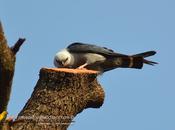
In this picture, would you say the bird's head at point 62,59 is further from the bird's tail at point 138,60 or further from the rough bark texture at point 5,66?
the rough bark texture at point 5,66

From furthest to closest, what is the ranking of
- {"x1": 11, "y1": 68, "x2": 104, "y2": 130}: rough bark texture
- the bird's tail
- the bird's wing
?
the bird's wing
the bird's tail
{"x1": 11, "y1": 68, "x2": 104, "y2": 130}: rough bark texture

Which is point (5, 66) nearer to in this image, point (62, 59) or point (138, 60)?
point (62, 59)

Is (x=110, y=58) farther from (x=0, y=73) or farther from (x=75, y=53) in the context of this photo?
(x=0, y=73)

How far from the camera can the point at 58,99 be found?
15.7 feet

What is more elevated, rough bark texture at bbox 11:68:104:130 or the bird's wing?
the bird's wing

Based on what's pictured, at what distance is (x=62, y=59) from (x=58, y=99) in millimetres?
2696

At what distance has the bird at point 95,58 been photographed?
752 centimetres

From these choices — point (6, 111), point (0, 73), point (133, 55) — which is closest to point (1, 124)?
point (6, 111)

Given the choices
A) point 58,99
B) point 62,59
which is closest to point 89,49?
point 62,59

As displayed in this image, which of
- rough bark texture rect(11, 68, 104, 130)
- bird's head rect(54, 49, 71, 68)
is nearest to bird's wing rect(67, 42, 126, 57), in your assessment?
bird's head rect(54, 49, 71, 68)

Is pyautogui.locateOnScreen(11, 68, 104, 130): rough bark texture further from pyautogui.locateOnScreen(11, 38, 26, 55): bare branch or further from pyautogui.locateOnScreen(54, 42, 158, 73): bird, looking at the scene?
pyautogui.locateOnScreen(54, 42, 158, 73): bird

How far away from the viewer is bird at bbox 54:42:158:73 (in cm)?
752

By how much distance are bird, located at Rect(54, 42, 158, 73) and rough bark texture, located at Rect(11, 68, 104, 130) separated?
2235 millimetres

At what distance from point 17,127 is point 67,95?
0.66 m
